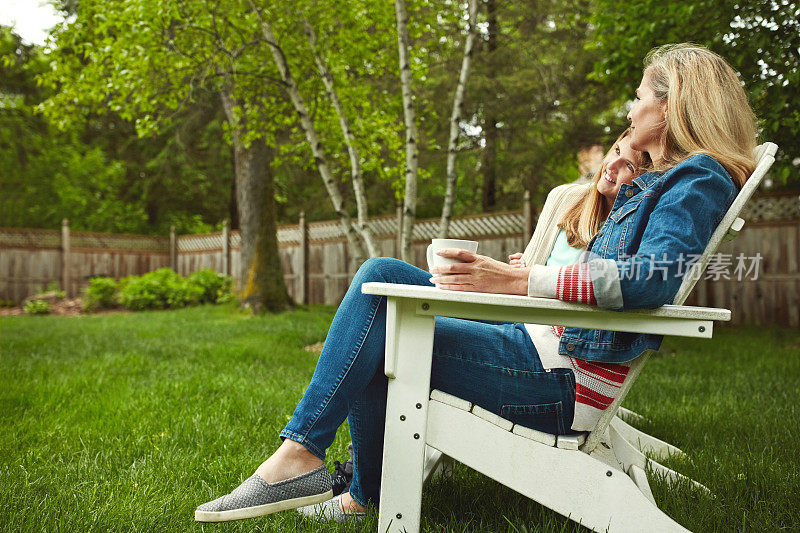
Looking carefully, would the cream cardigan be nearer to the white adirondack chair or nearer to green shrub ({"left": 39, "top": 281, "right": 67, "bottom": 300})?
the white adirondack chair

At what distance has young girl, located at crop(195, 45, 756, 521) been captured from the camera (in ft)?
4.57

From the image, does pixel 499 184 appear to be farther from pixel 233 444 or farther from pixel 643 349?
pixel 643 349

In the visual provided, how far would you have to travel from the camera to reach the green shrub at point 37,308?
10880 mm

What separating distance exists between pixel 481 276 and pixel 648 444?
143cm

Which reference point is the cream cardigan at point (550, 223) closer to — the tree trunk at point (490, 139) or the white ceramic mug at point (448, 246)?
the white ceramic mug at point (448, 246)

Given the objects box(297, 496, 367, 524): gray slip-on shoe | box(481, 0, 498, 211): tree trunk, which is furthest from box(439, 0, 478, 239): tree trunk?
box(481, 0, 498, 211): tree trunk

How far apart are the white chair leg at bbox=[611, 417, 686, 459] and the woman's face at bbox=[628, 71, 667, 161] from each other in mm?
1156

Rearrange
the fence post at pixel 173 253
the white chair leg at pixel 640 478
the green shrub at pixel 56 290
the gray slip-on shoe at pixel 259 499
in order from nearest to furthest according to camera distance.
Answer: the gray slip-on shoe at pixel 259 499, the white chair leg at pixel 640 478, the green shrub at pixel 56 290, the fence post at pixel 173 253

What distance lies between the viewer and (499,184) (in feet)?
34.6

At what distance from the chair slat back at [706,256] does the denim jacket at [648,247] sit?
0.07 feet

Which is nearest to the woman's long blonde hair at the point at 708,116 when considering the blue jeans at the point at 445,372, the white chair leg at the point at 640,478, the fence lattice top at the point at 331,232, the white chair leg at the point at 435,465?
the blue jeans at the point at 445,372

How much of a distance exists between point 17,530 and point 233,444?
0.96 m

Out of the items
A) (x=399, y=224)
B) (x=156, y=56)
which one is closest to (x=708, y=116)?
(x=156, y=56)

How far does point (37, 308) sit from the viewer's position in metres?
10.9
